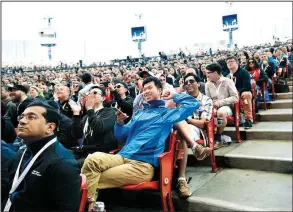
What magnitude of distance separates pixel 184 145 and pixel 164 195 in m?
0.53

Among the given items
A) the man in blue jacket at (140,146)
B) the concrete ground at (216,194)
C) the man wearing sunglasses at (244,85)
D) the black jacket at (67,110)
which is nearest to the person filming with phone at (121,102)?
the black jacket at (67,110)

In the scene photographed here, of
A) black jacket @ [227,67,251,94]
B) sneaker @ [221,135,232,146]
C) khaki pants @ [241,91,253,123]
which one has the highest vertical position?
black jacket @ [227,67,251,94]

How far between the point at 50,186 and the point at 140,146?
1071mm

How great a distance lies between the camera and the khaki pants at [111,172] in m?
2.34

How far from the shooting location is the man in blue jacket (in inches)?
93.5

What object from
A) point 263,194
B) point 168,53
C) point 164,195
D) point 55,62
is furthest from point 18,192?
point 55,62

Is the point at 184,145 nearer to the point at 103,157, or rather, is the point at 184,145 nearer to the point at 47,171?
the point at 103,157

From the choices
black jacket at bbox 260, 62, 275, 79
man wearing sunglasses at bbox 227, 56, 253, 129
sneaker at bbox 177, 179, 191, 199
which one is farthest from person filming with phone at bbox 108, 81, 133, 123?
black jacket at bbox 260, 62, 275, 79

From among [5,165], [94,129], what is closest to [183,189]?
A: [94,129]

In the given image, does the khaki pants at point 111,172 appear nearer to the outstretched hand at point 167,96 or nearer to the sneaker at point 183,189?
the sneaker at point 183,189

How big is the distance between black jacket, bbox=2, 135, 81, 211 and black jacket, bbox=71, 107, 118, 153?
3.61ft

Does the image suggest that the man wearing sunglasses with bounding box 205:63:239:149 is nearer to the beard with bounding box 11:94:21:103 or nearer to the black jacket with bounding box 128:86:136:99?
the black jacket with bounding box 128:86:136:99

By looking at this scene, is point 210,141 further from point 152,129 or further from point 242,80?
point 242,80

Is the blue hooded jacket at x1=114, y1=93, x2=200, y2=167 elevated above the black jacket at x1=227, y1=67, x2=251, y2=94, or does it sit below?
below
